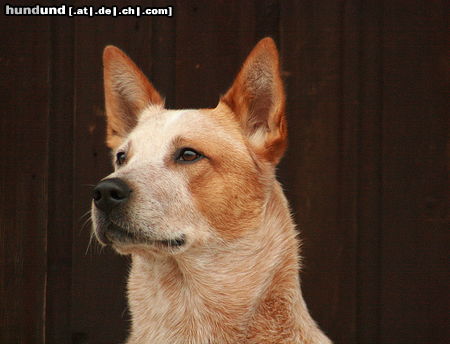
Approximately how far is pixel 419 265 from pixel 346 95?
1.10 meters

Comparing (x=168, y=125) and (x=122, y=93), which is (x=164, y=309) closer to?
(x=168, y=125)

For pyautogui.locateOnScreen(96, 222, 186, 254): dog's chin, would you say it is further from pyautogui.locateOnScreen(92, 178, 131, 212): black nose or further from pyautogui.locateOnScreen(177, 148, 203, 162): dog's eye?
pyautogui.locateOnScreen(177, 148, 203, 162): dog's eye

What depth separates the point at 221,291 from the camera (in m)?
2.40

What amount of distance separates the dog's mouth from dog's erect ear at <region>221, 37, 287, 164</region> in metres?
0.69

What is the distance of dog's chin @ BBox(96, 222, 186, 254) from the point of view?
2.18m

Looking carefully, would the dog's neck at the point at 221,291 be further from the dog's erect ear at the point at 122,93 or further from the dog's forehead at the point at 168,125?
the dog's erect ear at the point at 122,93

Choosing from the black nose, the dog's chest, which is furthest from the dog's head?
the dog's chest

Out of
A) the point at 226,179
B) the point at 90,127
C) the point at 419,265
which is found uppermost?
the point at 90,127

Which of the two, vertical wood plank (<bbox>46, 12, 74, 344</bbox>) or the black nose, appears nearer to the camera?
the black nose

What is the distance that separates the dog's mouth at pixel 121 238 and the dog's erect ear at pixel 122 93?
81 centimetres

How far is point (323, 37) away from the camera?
10.6 ft

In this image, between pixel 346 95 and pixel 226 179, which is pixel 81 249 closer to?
pixel 226 179

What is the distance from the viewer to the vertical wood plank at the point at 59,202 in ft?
10.8

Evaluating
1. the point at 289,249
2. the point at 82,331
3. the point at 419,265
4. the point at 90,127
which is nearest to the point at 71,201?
the point at 90,127
